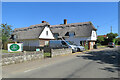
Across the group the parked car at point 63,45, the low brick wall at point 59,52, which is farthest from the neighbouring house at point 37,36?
the low brick wall at point 59,52

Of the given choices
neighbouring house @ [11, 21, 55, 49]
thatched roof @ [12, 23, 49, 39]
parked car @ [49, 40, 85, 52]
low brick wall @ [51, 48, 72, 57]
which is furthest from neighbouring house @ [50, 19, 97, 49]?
low brick wall @ [51, 48, 72, 57]

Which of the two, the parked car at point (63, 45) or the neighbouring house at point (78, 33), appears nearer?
the parked car at point (63, 45)

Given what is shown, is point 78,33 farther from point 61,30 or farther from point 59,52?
point 59,52

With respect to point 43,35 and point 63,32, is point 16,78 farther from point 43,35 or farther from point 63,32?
point 63,32

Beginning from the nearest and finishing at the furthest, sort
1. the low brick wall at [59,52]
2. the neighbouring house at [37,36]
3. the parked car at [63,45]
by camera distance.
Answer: the low brick wall at [59,52], the parked car at [63,45], the neighbouring house at [37,36]

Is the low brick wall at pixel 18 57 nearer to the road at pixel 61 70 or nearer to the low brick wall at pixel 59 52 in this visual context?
the road at pixel 61 70

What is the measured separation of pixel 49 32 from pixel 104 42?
33.7m

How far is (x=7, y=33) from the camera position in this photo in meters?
35.9

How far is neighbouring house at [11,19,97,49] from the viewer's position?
3186 cm

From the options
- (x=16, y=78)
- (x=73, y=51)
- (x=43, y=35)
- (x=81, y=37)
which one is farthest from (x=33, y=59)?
(x=81, y=37)

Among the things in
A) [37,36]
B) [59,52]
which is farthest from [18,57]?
[37,36]

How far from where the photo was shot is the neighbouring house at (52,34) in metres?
31.9

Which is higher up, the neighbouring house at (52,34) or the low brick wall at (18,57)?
the neighbouring house at (52,34)

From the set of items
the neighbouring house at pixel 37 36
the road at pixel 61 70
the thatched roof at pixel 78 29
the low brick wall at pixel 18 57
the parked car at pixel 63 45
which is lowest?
the road at pixel 61 70
